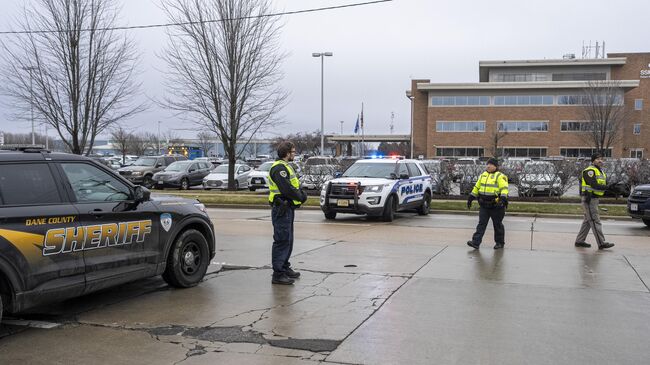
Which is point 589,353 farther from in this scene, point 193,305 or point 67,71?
point 67,71

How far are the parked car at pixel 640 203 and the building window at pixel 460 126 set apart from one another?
54740 mm

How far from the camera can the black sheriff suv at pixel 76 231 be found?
16.3 feet

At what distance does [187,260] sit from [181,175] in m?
21.9

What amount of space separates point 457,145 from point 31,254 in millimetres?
65874

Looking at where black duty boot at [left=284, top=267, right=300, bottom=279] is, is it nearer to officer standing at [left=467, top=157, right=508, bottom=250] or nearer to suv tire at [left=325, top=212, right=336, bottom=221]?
officer standing at [left=467, top=157, right=508, bottom=250]

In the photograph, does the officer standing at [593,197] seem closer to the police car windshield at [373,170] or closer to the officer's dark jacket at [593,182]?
the officer's dark jacket at [593,182]

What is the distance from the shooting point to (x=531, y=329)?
534 cm

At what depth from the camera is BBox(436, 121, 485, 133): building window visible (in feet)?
220

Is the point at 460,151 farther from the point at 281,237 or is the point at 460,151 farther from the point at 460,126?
the point at 281,237

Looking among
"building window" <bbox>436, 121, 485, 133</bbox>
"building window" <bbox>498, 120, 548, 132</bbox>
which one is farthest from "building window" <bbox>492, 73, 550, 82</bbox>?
"building window" <bbox>436, 121, 485, 133</bbox>

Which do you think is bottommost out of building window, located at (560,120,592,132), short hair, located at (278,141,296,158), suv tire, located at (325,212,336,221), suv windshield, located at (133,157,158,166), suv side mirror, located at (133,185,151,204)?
suv tire, located at (325,212,336,221)

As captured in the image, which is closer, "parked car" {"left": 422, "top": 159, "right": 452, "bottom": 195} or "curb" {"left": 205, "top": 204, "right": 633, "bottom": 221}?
"curb" {"left": 205, "top": 204, "right": 633, "bottom": 221}

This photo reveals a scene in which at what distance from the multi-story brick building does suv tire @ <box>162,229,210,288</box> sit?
59.0 metres

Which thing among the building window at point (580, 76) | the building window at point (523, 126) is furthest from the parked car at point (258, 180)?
the building window at point (580, 76)
